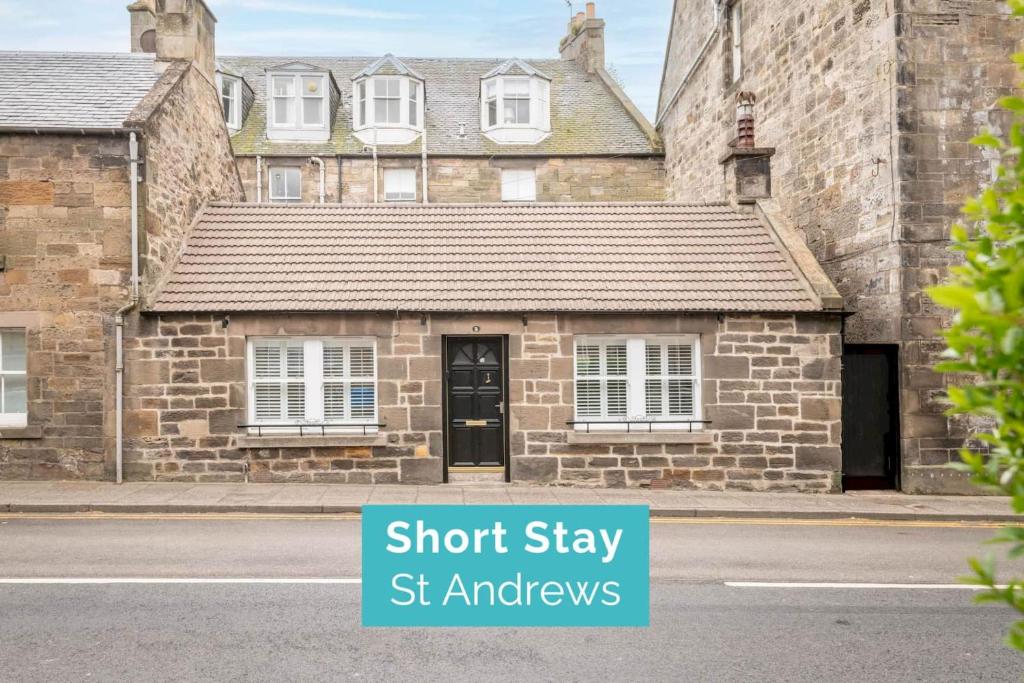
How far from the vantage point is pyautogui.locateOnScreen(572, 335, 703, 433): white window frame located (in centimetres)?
1291

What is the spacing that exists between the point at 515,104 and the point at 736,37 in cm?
989

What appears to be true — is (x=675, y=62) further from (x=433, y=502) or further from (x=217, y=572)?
(x=217, y=572)

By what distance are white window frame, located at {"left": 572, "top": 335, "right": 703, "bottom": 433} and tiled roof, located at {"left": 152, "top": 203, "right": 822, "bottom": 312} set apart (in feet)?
2.12

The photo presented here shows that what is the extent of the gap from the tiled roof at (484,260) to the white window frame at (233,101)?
506 inches

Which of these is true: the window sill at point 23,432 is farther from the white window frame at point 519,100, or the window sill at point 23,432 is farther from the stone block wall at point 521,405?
the white window frame at point 519,100

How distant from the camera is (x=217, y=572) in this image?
24.6ft

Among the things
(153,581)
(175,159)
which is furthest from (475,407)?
(175,159)

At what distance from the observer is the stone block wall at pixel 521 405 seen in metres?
12.6

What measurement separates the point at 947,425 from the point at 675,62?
16509 millimetres

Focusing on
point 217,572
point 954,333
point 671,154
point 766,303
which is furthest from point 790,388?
point 671,154

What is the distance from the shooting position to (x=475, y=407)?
12969 millimetres

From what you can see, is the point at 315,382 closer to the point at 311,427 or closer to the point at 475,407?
the point at 311,427

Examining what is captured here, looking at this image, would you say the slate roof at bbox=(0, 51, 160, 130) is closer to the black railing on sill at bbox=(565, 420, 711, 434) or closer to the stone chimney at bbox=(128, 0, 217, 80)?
the stone chimney at bbox=(128, 0, 217, 80)

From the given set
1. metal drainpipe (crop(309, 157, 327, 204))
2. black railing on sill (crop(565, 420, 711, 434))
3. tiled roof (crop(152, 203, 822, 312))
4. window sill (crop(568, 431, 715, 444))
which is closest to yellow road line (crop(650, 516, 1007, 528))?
window sill (crop(568, 431, 715, 444))
